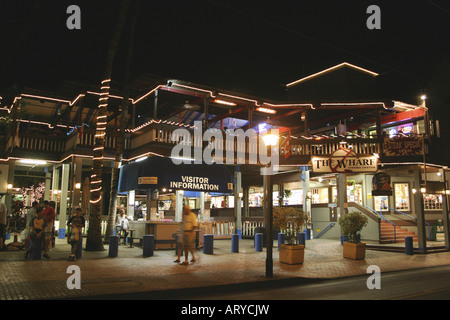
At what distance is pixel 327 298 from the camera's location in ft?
25.2

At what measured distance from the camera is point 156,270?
10.5 metres

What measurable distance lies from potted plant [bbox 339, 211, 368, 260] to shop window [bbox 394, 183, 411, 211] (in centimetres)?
1113

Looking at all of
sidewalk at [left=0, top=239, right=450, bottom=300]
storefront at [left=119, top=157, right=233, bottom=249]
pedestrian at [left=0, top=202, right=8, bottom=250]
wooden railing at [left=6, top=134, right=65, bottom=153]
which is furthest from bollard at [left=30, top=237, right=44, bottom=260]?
wooden railing at [left=6, top=134, right=65, bottom=153]

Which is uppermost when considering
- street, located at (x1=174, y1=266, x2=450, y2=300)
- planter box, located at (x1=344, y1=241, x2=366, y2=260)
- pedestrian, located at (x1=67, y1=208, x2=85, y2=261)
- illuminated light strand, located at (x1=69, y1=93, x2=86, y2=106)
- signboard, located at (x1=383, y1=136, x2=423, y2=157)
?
illuminated light strand, located at (x1=69, y1=93, x2=86, y2=106)

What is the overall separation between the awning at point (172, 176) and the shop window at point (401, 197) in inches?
498

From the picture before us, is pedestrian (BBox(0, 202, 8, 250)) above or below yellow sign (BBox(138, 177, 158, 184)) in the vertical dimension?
below

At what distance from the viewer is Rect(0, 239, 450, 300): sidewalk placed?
783cm

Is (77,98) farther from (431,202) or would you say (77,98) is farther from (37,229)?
(431,202)

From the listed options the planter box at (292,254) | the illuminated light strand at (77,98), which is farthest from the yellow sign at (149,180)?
the planter box at (292,254)

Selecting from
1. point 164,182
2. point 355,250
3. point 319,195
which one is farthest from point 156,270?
point 319,195

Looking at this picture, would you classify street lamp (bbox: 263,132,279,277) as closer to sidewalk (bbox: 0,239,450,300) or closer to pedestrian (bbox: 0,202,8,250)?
sidewalk (bbox: 0,239,450,300)

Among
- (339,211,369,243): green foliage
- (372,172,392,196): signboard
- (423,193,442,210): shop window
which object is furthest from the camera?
(423,193,442,210): shop window
